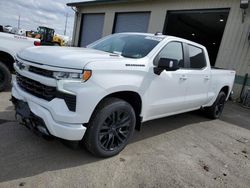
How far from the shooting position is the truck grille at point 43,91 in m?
2.81

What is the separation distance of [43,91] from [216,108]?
16.5 ft

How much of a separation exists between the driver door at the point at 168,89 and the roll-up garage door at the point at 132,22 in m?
10.1

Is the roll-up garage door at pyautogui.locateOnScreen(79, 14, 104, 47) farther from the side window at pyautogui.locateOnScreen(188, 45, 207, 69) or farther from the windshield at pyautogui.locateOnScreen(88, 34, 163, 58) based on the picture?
the windshield at pyautogui.locateOnScreen(88, 34, 163, 58)

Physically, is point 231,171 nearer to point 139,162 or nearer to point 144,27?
point 139,162

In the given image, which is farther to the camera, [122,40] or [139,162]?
[122,40]

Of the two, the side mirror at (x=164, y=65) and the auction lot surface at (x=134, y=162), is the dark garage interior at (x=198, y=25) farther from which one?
the side mirror at (x=164, y=65)

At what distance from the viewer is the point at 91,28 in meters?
18.7

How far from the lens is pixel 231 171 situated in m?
3.72

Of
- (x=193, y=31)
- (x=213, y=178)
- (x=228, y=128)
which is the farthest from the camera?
(x=193, y=31)

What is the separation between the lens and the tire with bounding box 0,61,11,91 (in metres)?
5.86

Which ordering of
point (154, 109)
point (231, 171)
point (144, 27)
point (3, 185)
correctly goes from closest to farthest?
point (3, 185), point (231, 171), point (154, 109), point (144, 27)

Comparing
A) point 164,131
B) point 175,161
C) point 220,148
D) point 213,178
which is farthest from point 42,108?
point 220,148

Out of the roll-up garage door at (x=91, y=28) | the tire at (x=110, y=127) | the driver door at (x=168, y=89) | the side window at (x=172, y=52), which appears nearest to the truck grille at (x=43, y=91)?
the tire at (x=110, y=127)

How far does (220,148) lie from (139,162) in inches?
77.5
